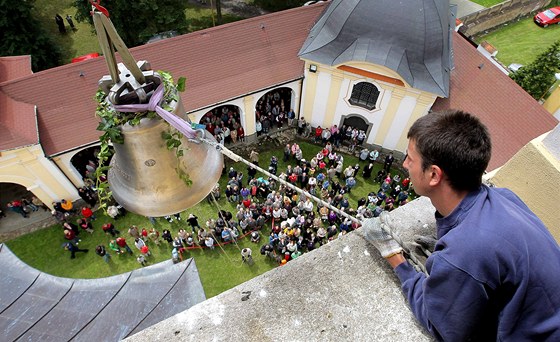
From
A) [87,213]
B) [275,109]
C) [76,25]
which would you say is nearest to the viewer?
[87,213]

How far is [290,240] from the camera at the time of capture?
1493 centimetres

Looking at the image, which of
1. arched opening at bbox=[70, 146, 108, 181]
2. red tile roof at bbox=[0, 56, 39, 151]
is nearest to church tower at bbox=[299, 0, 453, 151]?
arched opening at bbox=[70, 146, 108, 181]

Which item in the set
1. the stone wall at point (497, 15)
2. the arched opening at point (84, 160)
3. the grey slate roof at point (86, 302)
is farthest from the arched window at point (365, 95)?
the stone wall at point (497, 15)

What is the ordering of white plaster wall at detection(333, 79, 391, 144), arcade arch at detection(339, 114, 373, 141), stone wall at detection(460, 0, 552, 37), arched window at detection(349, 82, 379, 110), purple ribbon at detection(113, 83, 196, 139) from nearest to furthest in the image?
purple ribbon at detection(113, 83, 196, 139), white plaster wall at detection(333, 79, 391, 144), arched window at detection(349, 82, 379, 110), arcade arch at detection(339, 114, 373, 141), stone wall at detection(460, 0, 552, 37)

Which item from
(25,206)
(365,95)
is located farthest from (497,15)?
(25,206)

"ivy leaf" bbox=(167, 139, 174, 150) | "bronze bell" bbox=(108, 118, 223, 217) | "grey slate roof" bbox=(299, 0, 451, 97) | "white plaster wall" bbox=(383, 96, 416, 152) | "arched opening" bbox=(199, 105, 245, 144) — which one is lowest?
"arched opening" bbox=(199, 105, 245, 144)

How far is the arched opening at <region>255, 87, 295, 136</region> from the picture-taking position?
2097 centimetres

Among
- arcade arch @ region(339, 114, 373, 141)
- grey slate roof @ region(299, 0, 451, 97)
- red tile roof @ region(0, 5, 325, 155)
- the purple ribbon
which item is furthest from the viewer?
arcade arch @ region(339, 114, 373, 141)

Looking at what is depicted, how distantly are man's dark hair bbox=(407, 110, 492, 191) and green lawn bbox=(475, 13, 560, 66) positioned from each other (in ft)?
106

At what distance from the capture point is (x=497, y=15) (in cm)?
3203

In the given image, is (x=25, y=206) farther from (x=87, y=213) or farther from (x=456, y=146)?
(x=456, y=146)

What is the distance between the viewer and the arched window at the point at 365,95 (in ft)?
59.9

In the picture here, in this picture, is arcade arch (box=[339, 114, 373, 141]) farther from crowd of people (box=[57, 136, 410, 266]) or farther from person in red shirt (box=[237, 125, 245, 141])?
person in red shirt (box=[237, 125, 245, 141])

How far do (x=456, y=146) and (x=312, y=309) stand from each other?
1.94 m
